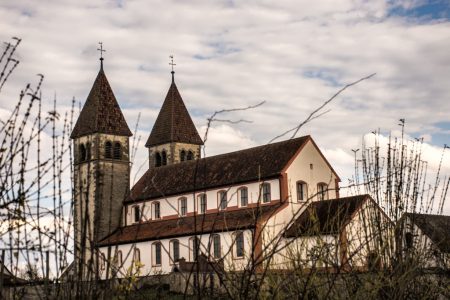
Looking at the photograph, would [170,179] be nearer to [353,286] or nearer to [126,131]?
[126,131]

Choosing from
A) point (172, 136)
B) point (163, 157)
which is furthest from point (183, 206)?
point (172, 136)

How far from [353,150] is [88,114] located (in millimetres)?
46989

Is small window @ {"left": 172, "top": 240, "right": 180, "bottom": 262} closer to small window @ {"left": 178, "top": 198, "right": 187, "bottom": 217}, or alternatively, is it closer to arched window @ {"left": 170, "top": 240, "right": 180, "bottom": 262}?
arched window @ {"left": 170, "top": 240, "right": 180, "bottom": 262}

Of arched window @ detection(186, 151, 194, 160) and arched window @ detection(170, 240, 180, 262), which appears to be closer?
arched window @ detection(170, 240, 180, 262)

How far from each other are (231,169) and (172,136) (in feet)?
47.0

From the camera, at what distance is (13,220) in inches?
196

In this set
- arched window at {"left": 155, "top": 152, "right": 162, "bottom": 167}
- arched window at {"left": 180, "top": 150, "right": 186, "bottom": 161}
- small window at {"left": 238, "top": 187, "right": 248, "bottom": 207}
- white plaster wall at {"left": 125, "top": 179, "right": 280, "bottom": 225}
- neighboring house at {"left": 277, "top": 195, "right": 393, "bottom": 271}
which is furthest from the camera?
arched window at {"left": 155, "top": 152, "right": 162, "bottom": 167}

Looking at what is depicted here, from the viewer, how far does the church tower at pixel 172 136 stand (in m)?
59.4

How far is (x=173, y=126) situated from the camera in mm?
60594

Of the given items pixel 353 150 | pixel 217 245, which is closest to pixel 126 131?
pixel 217 245

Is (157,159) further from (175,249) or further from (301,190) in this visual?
(301,190)

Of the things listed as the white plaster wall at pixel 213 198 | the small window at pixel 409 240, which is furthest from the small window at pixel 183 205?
the small window at pixel 409 240

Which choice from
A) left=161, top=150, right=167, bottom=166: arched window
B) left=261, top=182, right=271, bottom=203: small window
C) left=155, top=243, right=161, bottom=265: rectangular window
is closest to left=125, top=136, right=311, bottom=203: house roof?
left=261, top=182, right=271, bottom=203: small window

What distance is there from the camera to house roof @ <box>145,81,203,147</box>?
6022 centimetres
